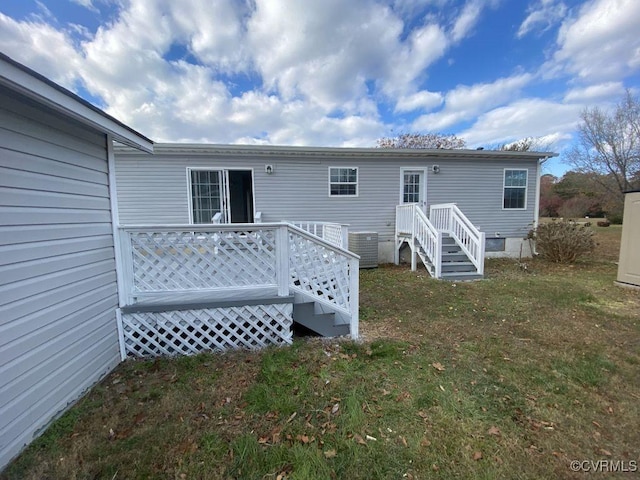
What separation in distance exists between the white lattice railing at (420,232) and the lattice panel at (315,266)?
12.8 feet

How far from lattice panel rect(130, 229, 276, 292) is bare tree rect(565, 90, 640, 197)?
872 inches

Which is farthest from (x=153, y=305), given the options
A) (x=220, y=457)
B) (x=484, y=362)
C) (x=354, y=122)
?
(x=354, y=122)

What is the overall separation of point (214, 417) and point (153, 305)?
5.05 feet

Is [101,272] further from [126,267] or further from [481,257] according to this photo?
[481,257]

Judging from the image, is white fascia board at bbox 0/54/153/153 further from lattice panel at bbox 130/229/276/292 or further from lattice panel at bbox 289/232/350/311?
lattice panel at bbox 289/232/350/311

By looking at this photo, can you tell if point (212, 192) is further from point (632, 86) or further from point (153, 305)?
point (632, 86)

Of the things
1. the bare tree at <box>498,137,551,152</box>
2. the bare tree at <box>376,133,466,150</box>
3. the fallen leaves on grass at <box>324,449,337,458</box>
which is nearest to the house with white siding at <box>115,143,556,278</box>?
the fallen leaves on grass at <box>324,449,337,458</box>

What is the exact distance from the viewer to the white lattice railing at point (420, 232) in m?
6.70

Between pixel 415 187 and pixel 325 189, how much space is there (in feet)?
9.77

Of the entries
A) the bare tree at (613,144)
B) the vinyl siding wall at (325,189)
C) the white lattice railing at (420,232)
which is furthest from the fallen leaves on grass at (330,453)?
the bare tree at (613,144)

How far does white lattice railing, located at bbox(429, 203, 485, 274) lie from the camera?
6.70 metres

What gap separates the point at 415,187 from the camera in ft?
29.1

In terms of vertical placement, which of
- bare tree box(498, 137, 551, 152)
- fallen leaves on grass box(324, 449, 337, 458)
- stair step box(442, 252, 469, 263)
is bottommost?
fallen leaves on grass box(324, 449, 337, 458)

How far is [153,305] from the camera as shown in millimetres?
3107
